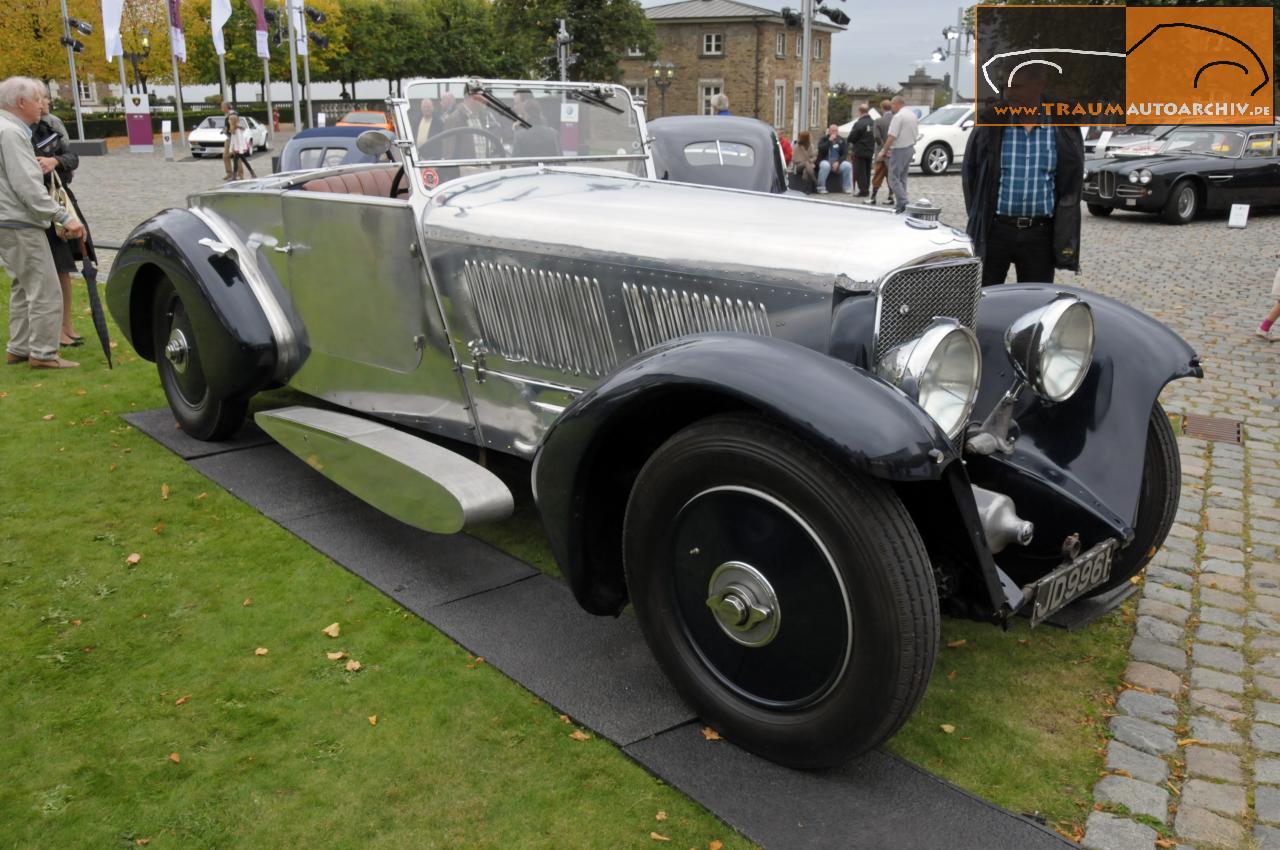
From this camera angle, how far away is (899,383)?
2.71m

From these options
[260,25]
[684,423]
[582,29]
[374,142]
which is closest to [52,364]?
[374,142]

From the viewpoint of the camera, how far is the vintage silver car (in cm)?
246

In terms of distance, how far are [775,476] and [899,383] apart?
47 cm

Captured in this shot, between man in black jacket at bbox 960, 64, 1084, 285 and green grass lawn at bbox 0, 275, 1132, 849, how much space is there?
8.18 ft

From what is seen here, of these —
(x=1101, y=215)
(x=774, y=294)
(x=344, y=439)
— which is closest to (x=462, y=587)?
(x=344, y=439)

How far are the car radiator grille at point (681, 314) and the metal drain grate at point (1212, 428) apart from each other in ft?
12.3

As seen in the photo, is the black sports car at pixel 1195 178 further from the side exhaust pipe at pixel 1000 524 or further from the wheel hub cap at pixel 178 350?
the side exhaust pipe at pixel 1000 524

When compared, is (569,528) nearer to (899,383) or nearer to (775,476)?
(775,476)

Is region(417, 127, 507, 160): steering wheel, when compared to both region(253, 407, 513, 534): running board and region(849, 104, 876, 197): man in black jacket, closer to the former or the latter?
region(253, 407, 513, 534): running board

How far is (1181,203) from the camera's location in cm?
1540

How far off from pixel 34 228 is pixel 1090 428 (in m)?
6.15

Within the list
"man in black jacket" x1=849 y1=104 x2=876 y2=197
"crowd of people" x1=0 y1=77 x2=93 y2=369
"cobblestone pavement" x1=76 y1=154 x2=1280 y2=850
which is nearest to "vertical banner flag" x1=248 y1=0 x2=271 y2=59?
"man in black jacket" x1=849 y1=104 x2=876 y2=197

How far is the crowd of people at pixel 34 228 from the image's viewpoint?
6.09 metres

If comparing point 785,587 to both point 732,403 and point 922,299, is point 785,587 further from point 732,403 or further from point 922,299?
point 922,299
